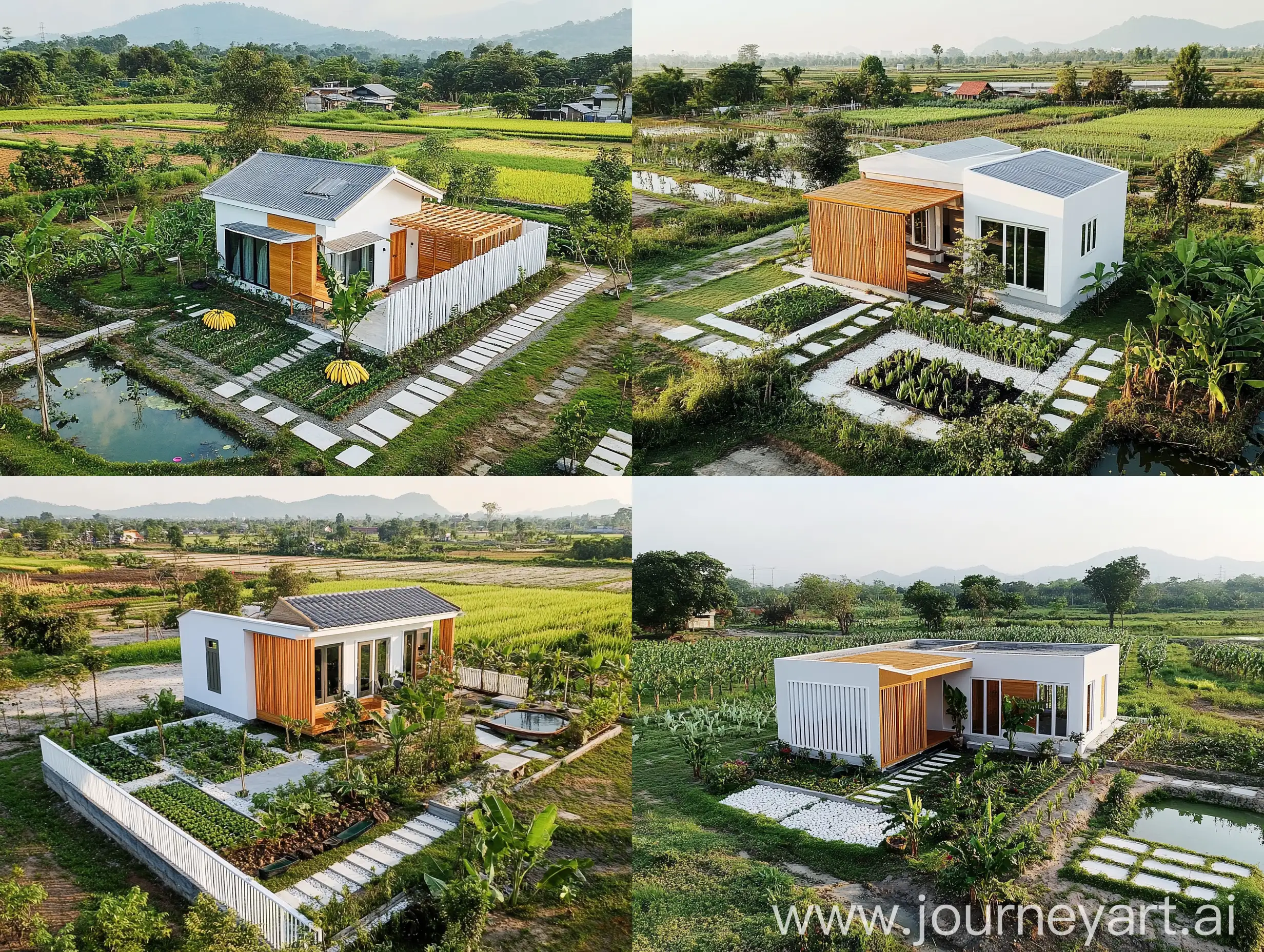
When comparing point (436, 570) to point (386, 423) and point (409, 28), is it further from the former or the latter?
point (409, 28)

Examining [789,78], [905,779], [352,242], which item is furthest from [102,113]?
[905,779]

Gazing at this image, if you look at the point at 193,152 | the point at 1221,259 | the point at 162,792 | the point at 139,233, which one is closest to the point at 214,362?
the point at 139,233

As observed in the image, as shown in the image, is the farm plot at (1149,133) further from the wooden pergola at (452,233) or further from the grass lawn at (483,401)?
the wooden pergola at (452,233)

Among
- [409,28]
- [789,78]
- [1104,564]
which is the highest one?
[789,78]

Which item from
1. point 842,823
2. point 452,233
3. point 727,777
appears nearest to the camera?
point 842,823

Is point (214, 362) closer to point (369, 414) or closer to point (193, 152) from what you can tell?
point (369, 414)

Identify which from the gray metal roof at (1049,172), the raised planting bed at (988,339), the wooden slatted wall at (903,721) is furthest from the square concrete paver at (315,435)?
the gray metal roof at (1049,172)
